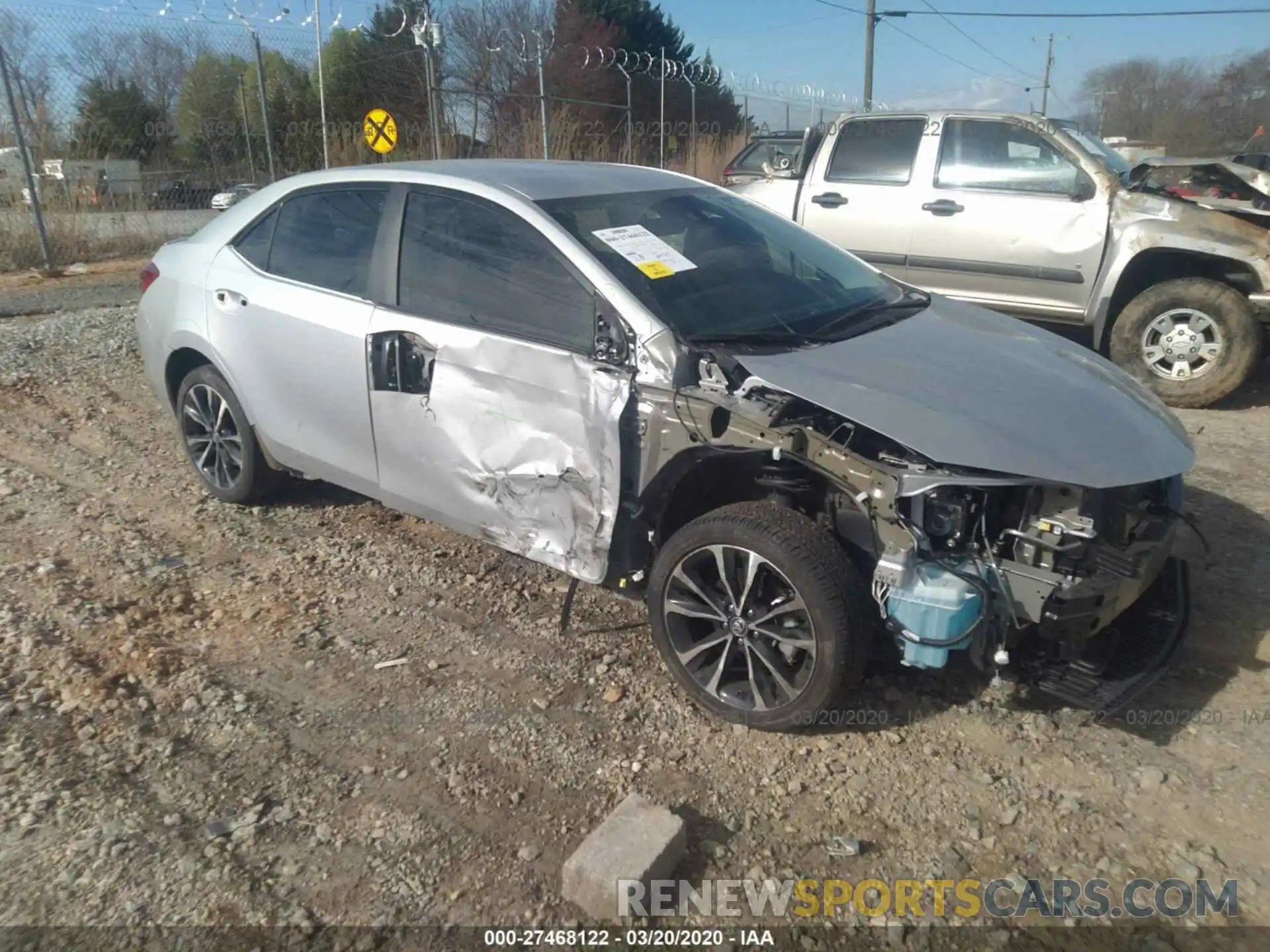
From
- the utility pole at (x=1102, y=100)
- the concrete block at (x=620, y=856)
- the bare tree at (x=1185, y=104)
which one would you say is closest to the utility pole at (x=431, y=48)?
the concrete block at (x=620, y=856)

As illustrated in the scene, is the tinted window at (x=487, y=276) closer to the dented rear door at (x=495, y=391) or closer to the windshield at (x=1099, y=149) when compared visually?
the dented rear door at (x=495, y=391)

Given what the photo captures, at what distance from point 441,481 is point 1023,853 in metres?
2.29

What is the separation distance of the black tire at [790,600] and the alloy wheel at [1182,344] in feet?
15.2

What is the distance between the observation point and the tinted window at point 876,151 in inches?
285

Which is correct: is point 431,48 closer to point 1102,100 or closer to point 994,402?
point 994,402

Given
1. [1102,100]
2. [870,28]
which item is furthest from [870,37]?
[1102,100]

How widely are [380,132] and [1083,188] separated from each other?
800 centimetres

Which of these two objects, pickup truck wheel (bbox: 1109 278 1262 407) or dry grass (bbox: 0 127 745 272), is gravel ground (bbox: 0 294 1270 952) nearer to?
pickup truck wheel (bbox: 1109 278 1262 407)

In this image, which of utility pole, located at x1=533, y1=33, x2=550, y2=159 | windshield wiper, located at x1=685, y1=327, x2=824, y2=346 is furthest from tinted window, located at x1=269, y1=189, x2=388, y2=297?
utility pole, located at x1=533, y1=33, x2=550, y2=159

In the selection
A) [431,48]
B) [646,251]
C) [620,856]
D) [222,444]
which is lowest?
[620,856]

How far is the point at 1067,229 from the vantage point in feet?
21.4

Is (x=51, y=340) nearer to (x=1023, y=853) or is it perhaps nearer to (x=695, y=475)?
(x=695, y=475)

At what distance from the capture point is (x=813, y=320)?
346 cm

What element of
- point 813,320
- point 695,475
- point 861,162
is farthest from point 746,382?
point 861,162
